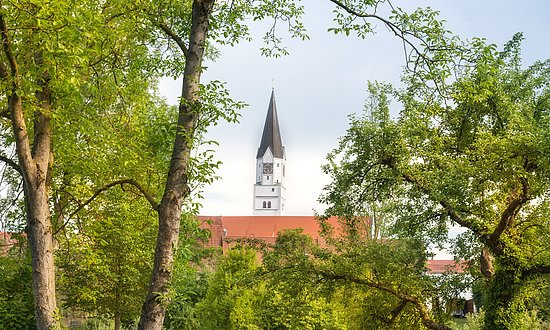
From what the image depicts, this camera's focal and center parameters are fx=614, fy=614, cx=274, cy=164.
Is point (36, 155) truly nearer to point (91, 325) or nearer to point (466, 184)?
point (466, 184)

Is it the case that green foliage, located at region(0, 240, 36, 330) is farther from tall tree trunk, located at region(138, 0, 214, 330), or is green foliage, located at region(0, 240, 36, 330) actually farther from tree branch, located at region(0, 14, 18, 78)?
tall tree trunk, located at region(138, 0, 214, 330)

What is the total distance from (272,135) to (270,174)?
8.64 meters

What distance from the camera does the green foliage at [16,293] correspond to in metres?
13.9

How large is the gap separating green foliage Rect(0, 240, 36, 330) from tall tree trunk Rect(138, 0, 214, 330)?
940 cm

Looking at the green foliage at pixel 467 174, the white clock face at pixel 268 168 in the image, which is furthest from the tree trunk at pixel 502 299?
the white clock face at pixel 268 168

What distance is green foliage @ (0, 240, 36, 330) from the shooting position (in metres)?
13.9

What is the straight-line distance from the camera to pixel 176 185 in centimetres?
546

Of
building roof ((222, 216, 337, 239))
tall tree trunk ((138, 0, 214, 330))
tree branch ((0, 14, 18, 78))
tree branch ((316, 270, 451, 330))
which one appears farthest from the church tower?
tall tree trunk ((138, 0, 214, 330))

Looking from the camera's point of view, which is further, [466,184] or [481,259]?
[481,259]

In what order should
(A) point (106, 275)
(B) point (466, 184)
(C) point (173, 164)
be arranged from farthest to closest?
(A) point (106, 275) < (B) point (466, 184) < (C) point (173, 164)

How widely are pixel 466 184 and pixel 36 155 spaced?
6.67 metres

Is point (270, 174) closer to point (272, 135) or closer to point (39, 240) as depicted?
point (272, 135)

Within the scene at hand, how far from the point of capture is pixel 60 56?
18.5 feet

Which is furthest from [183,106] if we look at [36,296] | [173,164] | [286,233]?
[286,233]
